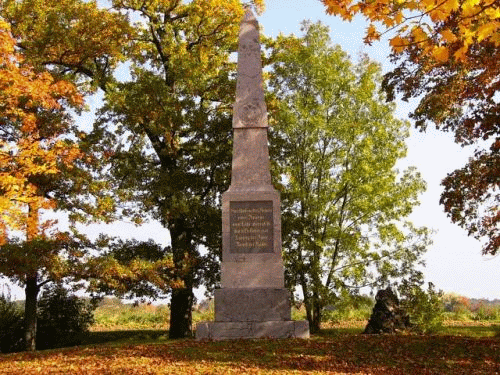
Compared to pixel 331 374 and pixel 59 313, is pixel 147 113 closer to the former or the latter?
pixel 59 313

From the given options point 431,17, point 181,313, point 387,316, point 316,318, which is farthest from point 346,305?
point 431,17

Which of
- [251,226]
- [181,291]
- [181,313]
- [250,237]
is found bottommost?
[181,313]

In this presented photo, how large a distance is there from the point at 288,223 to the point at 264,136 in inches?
180

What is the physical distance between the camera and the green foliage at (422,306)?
54.8ft

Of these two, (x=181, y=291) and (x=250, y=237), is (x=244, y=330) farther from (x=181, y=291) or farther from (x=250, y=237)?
(x=181, y=291)

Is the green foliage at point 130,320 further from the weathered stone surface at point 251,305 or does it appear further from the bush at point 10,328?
the weathered stone surface at point 251,305

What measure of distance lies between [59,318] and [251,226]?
826 cm

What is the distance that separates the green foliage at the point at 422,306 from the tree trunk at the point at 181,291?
6.95m

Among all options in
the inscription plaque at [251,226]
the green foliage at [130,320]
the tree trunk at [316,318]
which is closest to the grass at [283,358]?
the inscription plaque at [251,226]

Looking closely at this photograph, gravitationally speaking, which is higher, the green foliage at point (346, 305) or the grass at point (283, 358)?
the green foliage at point (346, 305)

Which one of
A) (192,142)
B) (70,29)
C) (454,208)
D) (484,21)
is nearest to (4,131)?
(70,29)

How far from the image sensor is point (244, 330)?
1251cm

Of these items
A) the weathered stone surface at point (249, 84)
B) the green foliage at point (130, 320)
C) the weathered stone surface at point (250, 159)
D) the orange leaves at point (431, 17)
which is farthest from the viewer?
the green foliage at point (130, 320)

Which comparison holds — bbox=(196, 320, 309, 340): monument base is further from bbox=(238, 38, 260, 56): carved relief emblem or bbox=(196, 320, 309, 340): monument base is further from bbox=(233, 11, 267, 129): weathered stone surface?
bbox=(238, 38, 260, 56): carved relief emblem
